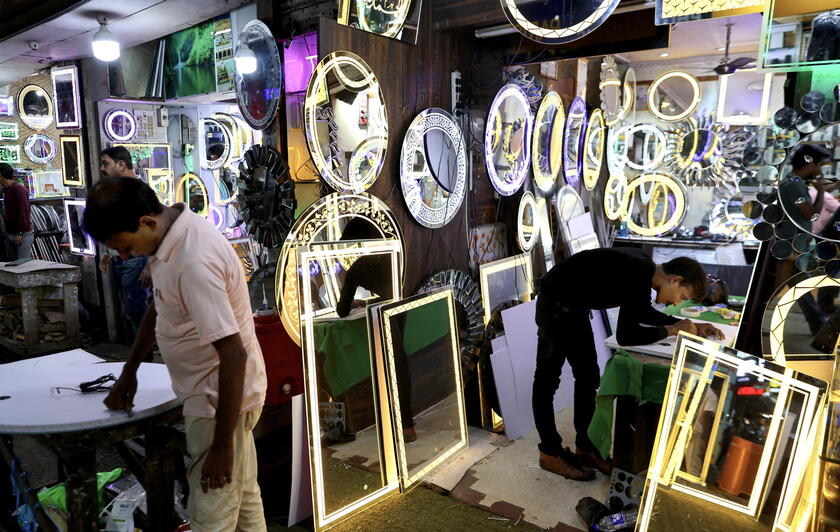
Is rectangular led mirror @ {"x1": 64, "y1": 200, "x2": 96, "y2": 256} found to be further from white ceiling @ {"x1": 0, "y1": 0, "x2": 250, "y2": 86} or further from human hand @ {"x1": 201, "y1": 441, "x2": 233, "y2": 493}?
human hand @ {"x1": 201, "y1": 441, "x2": 233, "y2": 493}

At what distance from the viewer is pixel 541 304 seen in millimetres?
3486

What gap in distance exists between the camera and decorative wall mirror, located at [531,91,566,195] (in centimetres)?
494

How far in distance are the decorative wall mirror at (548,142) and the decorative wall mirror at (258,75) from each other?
251 cm

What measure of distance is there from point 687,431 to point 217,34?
4278 millimetres

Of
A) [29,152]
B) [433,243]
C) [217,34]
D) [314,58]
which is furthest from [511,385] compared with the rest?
[29,152]

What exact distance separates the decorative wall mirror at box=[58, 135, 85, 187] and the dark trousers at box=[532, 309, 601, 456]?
5.13 meters

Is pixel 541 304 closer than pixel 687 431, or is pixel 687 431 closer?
pixel 687 431

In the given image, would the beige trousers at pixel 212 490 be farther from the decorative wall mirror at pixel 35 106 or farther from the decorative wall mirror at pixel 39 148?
the decorative wall mirror at pixel 39 148

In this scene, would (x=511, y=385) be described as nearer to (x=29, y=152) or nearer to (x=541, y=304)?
(x=541, y=304)

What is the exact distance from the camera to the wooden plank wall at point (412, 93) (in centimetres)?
334

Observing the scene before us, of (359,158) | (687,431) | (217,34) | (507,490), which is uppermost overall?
(217,34)

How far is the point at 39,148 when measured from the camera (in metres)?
8.29

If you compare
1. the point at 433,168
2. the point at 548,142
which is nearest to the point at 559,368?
the point at 433,168

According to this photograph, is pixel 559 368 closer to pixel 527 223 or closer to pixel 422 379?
pixel 422 379
